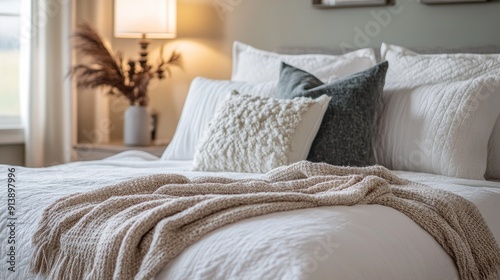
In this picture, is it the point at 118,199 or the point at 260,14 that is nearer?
the point at 118,199

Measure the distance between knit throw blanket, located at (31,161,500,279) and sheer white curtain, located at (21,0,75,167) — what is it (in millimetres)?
2292

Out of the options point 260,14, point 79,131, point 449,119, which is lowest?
point 79,131

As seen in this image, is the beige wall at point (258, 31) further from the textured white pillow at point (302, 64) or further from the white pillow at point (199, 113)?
the white pillow at point (199, 113)

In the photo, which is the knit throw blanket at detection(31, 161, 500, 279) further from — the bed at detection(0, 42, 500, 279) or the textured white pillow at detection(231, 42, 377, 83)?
the textured white pillow at detection(231, 42, 377, 83)

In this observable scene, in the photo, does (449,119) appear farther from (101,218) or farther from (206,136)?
(101,218)

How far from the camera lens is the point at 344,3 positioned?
389cm

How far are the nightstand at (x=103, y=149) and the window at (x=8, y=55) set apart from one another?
407 mm

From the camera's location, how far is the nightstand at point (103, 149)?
13.8 ft

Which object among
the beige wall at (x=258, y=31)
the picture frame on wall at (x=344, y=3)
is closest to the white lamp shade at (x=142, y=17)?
the beige wall at (x=258, y=31)

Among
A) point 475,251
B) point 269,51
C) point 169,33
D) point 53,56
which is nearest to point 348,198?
point 475,251

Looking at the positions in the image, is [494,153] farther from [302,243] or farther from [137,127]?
[137,127]

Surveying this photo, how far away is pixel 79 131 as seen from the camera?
4.74m

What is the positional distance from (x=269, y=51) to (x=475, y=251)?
214 cm

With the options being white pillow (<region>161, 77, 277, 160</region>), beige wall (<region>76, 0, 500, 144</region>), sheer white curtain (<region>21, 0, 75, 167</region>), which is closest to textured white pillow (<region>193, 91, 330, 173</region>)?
white pillow (<region>161, 77, 277, 160</region>)
